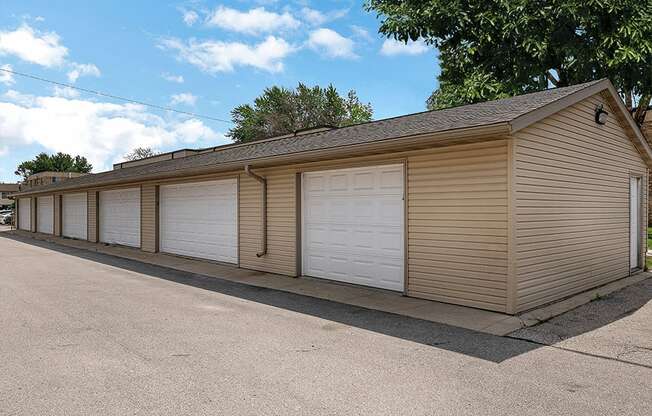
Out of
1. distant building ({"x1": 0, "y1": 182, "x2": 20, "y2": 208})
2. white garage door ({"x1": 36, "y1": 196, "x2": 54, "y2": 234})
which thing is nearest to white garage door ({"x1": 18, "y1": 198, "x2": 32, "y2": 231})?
white garage door ({"x1": 36, "y1": 196, "x2": 54, "y2": 234})

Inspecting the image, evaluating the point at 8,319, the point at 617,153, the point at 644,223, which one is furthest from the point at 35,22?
the point at 644,223

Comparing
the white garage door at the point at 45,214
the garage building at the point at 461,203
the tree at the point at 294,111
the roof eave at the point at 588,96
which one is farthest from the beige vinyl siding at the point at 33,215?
the roof eave at the point at 588,96

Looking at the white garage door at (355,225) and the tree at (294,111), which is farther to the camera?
the tree at (294,111)

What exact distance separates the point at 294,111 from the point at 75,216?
28.1 metres

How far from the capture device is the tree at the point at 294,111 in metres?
44.2

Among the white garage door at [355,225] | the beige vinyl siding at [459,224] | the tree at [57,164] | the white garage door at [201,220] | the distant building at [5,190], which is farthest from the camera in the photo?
the tree at [57,164]

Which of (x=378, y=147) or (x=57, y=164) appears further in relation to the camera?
(x=57, y=164)

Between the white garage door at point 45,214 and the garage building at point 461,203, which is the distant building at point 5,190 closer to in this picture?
the white garage door at point 45,214

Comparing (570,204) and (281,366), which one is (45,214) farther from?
(570,204)

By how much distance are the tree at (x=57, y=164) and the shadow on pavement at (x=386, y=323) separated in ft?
250

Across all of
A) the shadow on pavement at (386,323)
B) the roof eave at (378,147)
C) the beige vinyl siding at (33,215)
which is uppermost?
the roof eave at (378,147)

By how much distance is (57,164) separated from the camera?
7281cm

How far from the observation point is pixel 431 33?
57.4ft

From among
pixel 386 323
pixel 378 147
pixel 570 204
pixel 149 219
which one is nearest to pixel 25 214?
pixel 149 219
